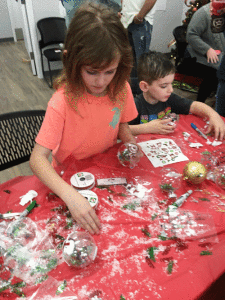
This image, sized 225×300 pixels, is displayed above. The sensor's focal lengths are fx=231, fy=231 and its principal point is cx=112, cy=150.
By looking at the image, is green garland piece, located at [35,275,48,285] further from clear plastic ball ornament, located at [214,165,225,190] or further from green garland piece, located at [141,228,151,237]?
clear plastic ball ornament, located at [214,165,225,190]

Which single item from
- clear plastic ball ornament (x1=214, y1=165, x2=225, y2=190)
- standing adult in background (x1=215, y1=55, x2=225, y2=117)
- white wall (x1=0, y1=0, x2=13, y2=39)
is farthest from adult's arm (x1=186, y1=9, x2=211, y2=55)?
white wall (x1=0, y1=0, x2=13, y2=39)

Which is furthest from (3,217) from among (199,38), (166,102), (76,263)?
(199,38)

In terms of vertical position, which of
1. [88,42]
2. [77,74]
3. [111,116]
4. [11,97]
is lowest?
[11,97]

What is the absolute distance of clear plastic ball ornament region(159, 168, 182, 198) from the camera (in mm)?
968

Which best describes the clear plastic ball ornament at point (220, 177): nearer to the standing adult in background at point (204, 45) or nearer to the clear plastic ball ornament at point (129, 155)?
the clear plastic ball ornament at point (129, 155)

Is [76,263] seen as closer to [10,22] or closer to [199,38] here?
[199,38]

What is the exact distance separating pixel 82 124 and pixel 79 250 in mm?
627

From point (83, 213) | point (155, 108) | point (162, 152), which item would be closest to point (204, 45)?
point (155, 108)

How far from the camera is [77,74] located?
933mm

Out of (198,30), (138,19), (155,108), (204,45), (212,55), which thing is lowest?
(155,108)

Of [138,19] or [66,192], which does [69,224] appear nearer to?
[66,192]

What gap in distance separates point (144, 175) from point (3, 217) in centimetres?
59

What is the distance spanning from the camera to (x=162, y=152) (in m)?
1.20

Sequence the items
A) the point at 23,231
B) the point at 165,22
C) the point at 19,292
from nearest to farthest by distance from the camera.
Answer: the point at 19,292
the point at 23,231
the point at 165,22
